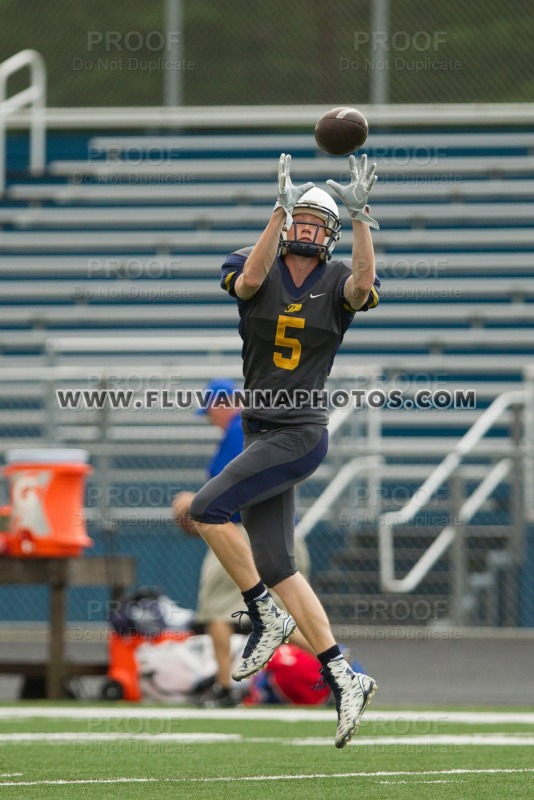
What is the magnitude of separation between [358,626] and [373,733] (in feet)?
16.4

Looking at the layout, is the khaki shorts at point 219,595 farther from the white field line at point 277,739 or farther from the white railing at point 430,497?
the white railing at point 430,497

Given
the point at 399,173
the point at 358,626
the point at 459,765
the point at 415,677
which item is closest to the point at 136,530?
the point at 358,626

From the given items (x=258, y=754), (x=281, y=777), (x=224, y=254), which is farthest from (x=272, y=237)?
(x=224, y=254)

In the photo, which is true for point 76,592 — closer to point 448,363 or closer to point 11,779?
point 448,363

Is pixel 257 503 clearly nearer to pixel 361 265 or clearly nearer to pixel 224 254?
pixel 361 265

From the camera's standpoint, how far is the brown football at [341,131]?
5.61m

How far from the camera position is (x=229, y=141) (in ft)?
55.4

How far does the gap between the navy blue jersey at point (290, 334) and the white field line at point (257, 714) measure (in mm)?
2558

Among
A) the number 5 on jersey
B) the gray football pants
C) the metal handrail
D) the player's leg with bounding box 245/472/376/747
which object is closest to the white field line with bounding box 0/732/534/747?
the player's leg with bounding box 245/472/376/747

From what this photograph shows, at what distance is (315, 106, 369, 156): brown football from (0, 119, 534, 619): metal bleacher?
750 cm

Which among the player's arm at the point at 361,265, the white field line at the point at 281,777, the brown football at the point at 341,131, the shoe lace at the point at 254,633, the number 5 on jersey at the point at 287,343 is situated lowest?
the white field line at the point at 281,777

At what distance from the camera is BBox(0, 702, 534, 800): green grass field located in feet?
16.1

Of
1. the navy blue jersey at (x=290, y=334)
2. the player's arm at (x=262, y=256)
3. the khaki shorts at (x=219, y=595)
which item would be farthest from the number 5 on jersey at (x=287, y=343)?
the khaki shorts at (x=219, y=595)

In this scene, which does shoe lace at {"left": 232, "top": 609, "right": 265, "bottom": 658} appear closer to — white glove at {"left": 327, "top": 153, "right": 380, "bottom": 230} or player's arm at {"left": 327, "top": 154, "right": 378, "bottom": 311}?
player's arm at {"left": 327, "top": 154, "right": 378, "bottom": 311}
